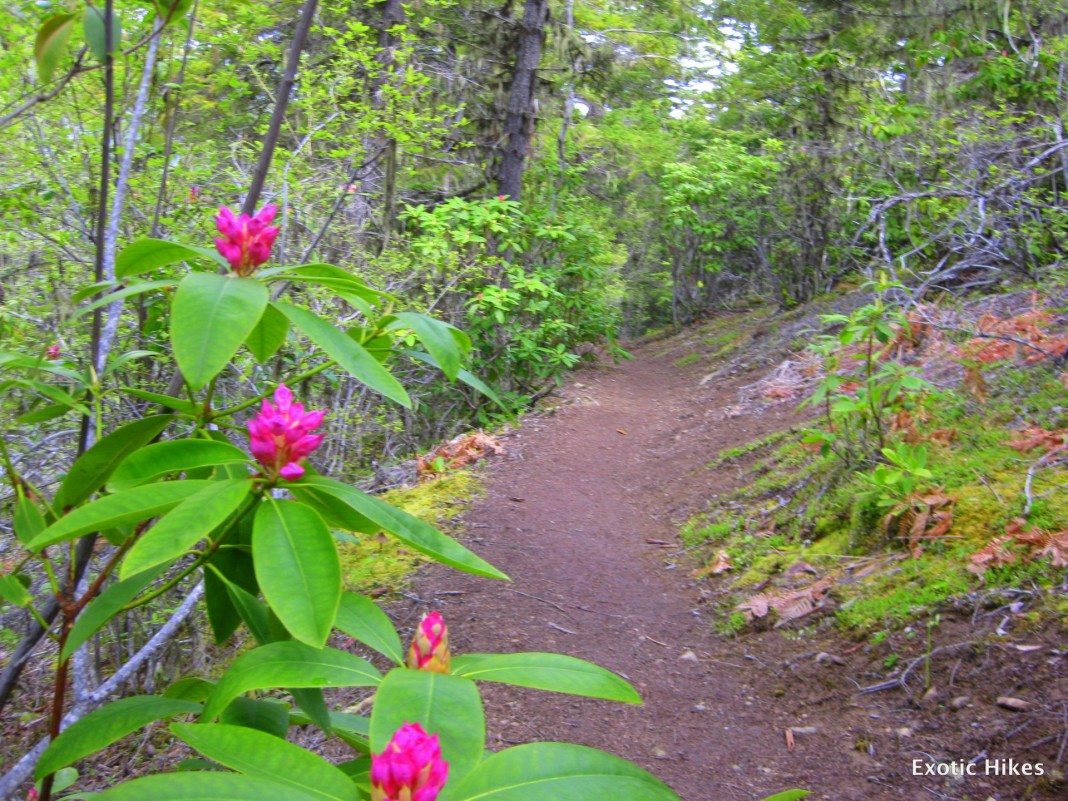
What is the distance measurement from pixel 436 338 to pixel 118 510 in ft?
1.44

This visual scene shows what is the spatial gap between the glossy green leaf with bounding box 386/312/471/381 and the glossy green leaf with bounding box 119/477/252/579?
1.00ft

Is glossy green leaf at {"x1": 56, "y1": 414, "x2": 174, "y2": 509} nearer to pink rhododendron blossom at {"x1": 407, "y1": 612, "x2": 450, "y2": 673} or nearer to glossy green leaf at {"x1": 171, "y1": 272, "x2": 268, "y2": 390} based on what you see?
glossy green leaf at {"x1": 171, "y1": 272, "x2": 268, "y2": 390}

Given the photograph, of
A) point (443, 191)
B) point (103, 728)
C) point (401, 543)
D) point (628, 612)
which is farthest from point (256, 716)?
point (443, 191)

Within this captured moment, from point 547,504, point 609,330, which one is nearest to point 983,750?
point 547,504

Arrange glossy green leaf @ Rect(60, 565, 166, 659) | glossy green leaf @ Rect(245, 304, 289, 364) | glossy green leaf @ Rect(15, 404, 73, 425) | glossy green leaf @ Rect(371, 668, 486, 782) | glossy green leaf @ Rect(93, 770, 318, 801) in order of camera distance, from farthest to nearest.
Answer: glossy green leaf @ Rect(15, 404, 73, 425)
glossy green leaf @ Rect(245, 304, 289, 364)
glossy green leaf @ Rect(60, 565, 166, 659)
glossy green leaf @ Rect(371, 668, 486, 782)
glossy green leaf @ Rect(93, 770, 318, 801)

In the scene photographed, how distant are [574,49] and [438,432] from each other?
6.16m

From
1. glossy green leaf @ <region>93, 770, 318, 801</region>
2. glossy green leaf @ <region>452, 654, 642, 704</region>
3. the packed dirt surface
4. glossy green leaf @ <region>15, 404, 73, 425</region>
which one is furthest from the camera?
the packed dirt surface

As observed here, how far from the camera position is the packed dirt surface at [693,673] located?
2953 mm

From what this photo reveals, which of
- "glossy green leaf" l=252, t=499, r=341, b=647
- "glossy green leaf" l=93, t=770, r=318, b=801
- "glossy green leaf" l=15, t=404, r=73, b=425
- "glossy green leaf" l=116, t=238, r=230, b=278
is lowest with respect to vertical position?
"glossy green leaf" l=93, t=770, r=318, b=801

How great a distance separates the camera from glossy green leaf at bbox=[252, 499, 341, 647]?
88 centimetres

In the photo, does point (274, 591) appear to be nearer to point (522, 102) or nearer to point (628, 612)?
point (628, 612)

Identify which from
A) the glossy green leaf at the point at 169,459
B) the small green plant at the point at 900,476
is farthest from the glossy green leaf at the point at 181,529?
the small green plant at the point at 900,476

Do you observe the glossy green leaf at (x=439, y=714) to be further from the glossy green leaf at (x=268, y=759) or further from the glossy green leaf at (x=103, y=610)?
the glossy green leaf at (x=103, y=610)

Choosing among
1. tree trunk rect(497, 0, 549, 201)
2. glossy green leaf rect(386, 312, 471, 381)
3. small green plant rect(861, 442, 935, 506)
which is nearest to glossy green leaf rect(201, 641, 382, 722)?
glossy green leaf rect(386, 312, 471, 381)
